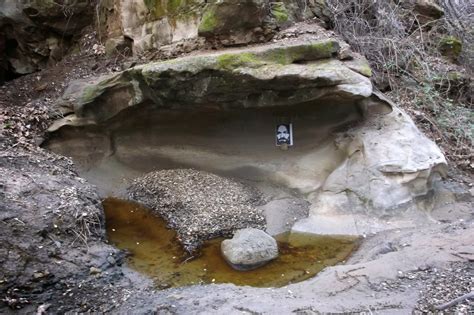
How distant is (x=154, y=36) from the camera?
5762 mm

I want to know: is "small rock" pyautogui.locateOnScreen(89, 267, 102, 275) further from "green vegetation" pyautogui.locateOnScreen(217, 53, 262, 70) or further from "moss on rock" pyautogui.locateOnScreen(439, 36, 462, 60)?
"moss on rock" pyautogui.locateOnScreen(439, 36, 462, 60)

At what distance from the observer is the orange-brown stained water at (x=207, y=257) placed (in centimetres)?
396

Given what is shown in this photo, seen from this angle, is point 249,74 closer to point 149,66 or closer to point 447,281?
point 149,66

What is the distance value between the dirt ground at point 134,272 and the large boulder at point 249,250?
0.54 meters

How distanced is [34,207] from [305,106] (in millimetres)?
3121

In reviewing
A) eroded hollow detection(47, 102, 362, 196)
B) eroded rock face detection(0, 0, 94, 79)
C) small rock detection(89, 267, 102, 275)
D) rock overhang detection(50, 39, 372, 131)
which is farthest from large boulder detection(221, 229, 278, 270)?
eroded rock face detection(0, 0, 94, 79)

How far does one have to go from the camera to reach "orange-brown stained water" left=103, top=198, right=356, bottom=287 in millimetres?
3965

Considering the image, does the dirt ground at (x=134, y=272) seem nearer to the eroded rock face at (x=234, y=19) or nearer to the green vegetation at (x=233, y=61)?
the green vegetation at (x=233, y=61)

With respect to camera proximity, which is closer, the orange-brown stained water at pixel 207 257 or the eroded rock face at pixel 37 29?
the orange-brown stained water at pixel 207 257

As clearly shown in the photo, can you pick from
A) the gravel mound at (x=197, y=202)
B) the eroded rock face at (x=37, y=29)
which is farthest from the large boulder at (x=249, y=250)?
the eroded rock face at (x=37, y=29)

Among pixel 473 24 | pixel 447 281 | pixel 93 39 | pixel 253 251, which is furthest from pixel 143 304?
pixel 473 24

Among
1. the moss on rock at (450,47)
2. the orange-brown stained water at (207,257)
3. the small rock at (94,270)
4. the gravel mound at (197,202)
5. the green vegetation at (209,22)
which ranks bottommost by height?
the orange-brown stained water at (207,257)

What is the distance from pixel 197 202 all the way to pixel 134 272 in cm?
140

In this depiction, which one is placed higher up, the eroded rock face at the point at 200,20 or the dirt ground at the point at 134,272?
the eroded rock face at the point at 200,20
